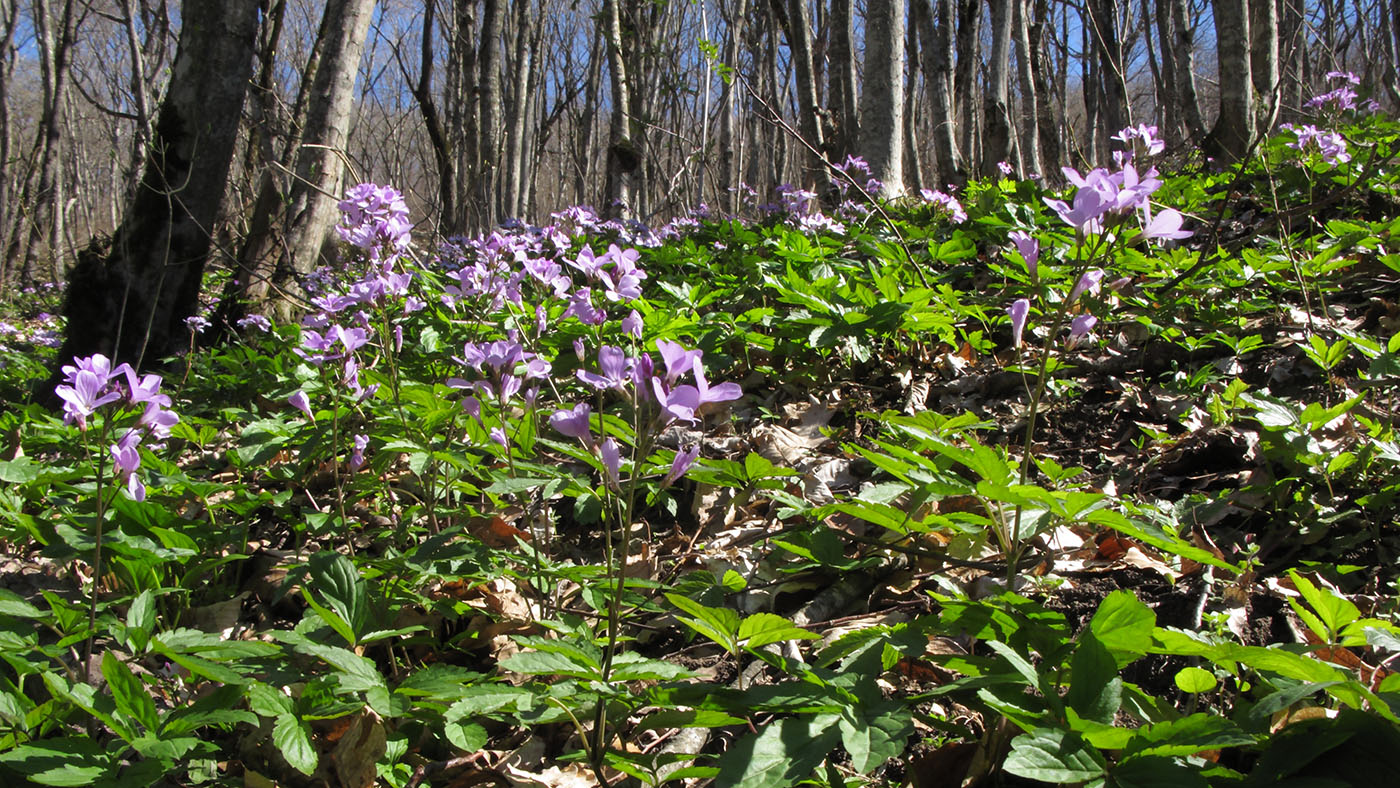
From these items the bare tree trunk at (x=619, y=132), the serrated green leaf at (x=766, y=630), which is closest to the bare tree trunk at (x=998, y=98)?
the bare tree trunk at (x=619, y=132)

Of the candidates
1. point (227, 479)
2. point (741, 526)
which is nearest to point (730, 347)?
point (741, 526)

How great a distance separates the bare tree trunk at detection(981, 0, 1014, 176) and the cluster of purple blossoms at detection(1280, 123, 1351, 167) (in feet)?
10.2

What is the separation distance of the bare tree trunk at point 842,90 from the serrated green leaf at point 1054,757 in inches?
284

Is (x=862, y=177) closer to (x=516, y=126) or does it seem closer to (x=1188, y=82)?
(x=1188, y=82)

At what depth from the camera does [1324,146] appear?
14.2 feet

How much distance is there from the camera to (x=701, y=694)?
118cm

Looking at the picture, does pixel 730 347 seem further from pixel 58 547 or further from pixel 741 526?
pixel 58 547

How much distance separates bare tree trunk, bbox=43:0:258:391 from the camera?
4504 mm

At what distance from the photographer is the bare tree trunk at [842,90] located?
7.58 meters

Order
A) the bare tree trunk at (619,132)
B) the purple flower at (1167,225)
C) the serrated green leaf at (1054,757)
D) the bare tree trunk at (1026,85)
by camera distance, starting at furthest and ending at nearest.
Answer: the bare tree trunk at (1026,85), the bare tree trunk at (619,132), the purple flower at (1167,225), the serrated green leaf at (1054,757)

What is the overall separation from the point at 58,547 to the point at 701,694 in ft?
5.17

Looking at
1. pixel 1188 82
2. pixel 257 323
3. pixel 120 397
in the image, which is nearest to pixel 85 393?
pixel 120 397

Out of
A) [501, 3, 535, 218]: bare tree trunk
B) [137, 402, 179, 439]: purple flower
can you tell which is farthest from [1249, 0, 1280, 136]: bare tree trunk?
[501, 3, 535, 218]: bare tree trunk

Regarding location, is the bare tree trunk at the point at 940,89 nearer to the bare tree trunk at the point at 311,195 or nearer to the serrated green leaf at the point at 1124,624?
the bare tree trunk at the point at 311,195
